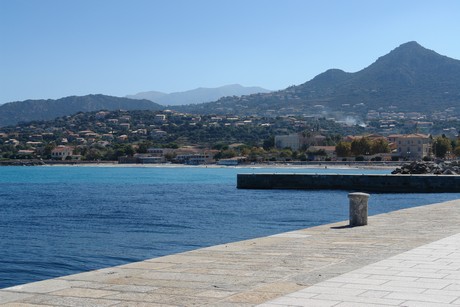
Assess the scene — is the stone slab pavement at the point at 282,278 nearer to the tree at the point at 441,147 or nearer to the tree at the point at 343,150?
the tree at the point at 441,147

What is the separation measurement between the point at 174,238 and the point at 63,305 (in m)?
15.8

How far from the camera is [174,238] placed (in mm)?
23375

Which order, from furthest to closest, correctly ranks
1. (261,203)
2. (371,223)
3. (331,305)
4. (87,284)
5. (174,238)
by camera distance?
(261,203)
(174,238)
(371,223)
(87,284)
(331,305)

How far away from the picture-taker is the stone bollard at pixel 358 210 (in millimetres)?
16059

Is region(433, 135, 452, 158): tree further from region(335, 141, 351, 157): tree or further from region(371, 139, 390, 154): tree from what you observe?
region(335, 141, 351, 157): tree

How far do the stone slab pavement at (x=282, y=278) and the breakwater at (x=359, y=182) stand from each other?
39.8 metres

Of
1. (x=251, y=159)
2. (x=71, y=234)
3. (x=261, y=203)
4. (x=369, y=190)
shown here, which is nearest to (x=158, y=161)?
(x=251, y=159)

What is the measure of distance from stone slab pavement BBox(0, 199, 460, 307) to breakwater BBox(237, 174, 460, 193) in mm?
39776

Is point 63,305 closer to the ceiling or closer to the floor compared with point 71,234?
closer to the ceiling

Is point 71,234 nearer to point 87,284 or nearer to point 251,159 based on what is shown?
point 87,284

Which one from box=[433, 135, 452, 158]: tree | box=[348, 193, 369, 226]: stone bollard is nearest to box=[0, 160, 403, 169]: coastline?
box=[433, 135, 452, 158]: tree

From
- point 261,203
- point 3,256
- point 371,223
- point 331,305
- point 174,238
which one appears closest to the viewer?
point 331,305

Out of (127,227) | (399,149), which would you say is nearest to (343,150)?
(399,149)

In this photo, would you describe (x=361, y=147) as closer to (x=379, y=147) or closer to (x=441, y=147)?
(x=379, y=147)
